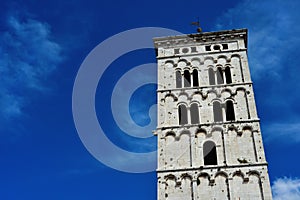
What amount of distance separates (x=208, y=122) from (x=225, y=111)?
4.13ft

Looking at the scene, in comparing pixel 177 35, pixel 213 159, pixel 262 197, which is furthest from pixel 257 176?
pixel 177 35

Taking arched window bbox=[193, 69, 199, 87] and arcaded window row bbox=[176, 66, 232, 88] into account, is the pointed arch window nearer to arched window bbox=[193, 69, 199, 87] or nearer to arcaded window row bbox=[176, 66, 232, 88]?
arcaded window row bbox=[176, 66, 232, 88]

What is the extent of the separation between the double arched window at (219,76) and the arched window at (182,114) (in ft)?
8.13

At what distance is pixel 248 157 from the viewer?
20.0 meters

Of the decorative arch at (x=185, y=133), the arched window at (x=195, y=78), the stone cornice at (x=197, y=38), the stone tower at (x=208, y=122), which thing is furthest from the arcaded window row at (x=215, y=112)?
the stone cornice at (x=197, y=38)

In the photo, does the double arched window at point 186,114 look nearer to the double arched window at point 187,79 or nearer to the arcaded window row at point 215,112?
the arcaded window row at point 215,112

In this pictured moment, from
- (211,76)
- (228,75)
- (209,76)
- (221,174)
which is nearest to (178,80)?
(209,76)

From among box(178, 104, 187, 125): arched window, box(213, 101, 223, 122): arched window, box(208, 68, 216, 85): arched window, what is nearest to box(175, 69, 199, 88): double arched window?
box(208, 68, 216, 85): arched window

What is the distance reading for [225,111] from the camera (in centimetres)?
2202

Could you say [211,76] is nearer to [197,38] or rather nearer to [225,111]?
[225,111]

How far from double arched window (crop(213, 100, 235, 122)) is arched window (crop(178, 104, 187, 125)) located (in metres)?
1.63

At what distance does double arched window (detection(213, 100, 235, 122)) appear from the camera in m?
21.9

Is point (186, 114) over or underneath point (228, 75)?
underneath

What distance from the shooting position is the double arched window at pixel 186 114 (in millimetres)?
22031
